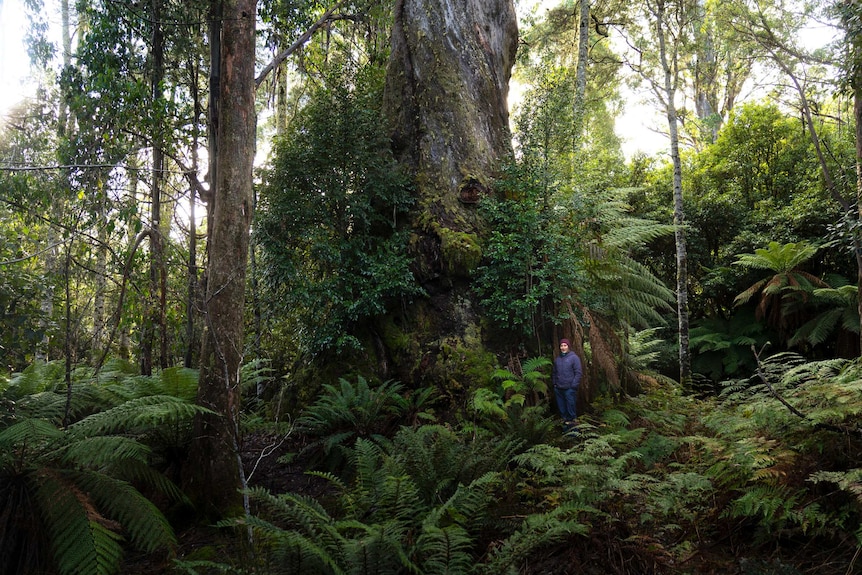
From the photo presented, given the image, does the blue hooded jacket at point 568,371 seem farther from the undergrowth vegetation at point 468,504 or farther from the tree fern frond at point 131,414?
the tree fern frond at point 131,414

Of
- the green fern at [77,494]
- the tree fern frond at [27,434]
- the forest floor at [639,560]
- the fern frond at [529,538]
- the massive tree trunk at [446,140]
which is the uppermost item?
the massive tree trunk at [446,140]

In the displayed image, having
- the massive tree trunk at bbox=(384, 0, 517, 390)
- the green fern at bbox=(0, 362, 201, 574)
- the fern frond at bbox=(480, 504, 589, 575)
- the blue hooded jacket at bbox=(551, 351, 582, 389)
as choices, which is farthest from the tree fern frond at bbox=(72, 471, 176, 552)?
the blue hooded jacket at bbox=(551, 351, 582, 389)

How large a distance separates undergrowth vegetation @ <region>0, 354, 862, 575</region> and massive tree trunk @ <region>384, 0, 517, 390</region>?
2.27 m

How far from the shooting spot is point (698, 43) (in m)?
15.4

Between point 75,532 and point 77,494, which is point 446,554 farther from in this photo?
point 77,494

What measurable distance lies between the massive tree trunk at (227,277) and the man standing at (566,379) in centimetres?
396

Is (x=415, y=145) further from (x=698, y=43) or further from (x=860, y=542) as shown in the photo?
(x=698, y=43)

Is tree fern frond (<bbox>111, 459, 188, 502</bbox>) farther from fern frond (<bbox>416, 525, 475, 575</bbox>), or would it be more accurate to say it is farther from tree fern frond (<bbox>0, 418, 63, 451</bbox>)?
fern frond (<bbox>416, 525, 475, 575</bbox>)

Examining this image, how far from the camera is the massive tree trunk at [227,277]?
424cm

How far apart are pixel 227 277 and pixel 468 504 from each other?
275 cm

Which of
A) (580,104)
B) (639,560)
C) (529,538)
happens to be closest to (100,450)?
(529,538)

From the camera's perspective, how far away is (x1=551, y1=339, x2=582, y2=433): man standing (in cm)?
642

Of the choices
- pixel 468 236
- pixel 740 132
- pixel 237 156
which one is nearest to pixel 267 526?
pixel 237 156

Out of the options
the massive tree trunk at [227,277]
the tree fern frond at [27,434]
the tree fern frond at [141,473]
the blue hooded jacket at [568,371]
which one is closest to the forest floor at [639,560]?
the tree fern frond at [141,473]
